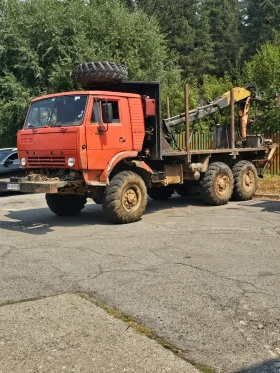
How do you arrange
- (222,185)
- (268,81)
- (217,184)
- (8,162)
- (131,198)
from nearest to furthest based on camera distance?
(131,198) → (217,184) → (222,185) → (8,162) → (268,81)

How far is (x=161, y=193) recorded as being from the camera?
13.9 meters

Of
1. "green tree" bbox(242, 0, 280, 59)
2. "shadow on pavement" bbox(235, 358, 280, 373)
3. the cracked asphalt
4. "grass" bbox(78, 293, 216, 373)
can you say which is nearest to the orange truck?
the cracked asphalt

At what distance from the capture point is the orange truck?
9.69m

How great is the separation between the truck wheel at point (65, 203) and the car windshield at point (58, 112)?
184 cm

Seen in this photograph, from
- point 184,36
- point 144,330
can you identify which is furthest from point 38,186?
point 184,36

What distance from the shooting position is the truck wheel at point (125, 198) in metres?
9.86

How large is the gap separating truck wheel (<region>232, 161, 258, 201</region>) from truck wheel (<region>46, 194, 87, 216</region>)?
13.9 ft

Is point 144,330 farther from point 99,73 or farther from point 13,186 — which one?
point 99,73

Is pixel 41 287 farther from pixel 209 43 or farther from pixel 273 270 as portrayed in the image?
pixel 209 43

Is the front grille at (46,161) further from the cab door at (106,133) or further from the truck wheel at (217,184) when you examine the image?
the truck wheel at (217,184)

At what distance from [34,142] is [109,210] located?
2.16 meters

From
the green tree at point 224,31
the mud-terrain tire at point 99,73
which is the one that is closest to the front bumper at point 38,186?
the mud-terrain tire at point 99,73

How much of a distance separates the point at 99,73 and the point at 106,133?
1.61 m

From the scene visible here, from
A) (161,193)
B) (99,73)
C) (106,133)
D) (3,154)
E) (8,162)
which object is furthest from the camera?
(3,154)
